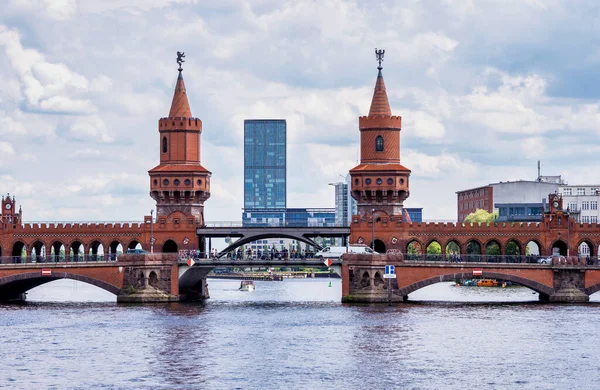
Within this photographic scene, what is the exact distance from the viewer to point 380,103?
165 m

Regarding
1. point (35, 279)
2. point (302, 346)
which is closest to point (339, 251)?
point (35, 279)

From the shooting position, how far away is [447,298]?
549ft

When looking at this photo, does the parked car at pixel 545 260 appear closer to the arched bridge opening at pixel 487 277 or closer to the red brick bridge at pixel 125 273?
the arched bridge opening at pixel 487 277

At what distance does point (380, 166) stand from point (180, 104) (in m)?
26.3

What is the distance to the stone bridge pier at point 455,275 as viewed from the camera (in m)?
145

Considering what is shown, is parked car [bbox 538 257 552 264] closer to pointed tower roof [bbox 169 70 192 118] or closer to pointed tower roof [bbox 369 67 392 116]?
pointed tower roof [bbox 369 67 392 116]

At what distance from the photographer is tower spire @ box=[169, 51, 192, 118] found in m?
166

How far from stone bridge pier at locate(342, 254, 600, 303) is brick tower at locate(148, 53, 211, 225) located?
88.8 ft

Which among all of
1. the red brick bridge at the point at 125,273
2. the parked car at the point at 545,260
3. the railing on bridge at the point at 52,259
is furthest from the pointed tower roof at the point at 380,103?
the railing on bridge at the point at 52,259

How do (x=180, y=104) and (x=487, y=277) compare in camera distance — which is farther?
(x=180, y=104)

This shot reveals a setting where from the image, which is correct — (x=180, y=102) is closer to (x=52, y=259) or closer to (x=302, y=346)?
(x=52, y=259)

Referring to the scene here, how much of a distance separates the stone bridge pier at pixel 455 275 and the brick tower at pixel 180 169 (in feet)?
88.8

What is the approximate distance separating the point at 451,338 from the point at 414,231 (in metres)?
50.1

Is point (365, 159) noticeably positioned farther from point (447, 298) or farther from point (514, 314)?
point (514, 314)
